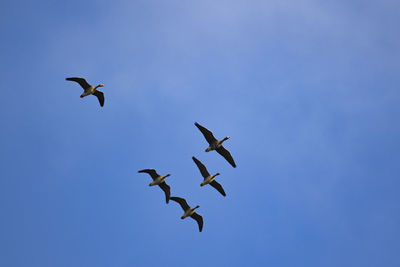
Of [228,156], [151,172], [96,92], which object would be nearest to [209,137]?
[228,156]

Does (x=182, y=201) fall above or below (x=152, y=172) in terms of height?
below

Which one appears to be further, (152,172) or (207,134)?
(152,172)

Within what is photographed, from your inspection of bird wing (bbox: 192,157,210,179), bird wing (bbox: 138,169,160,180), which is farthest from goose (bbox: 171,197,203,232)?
bird wing (bbox: 192,157,210,179)

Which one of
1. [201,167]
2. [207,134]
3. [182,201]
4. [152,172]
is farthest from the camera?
[182,201]

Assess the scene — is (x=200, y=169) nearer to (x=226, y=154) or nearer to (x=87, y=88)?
(x=226, y=154)

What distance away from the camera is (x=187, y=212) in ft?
218

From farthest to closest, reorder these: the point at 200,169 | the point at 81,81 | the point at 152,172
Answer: the point at 81,81 → the point at 200,169 → the point at 152,172

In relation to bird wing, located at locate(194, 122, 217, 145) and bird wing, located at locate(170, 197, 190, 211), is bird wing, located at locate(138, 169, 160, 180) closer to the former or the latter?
bird wing, located at locate(170, 197, 190, 211)

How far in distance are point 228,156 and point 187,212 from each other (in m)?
9.29

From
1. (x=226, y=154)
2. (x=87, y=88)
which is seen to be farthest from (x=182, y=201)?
Answer: (x=87, y=88)

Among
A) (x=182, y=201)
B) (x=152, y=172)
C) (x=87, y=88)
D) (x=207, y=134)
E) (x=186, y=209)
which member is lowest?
(x=186, y=209)

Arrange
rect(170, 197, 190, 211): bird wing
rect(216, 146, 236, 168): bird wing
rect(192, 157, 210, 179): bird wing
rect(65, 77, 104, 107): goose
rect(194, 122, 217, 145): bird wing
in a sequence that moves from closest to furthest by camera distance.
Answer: rect(194, 122, 217, 145): bird wing → rect(216, 146, 236, 168): bird wing → rect(192, 157, 210, 179): bird wing → rect(65, 77, 104, 107): goose → rect(170, 197, 190, 211): bird wing

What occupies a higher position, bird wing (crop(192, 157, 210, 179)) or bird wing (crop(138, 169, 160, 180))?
bird wing (crop(192, 157, 210, 179))

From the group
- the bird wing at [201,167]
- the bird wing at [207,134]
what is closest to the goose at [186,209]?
the bird wing at [201,167]
